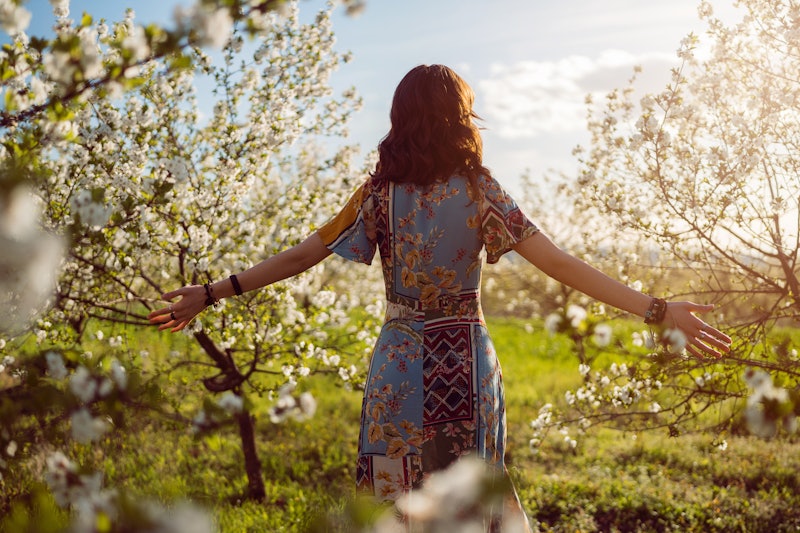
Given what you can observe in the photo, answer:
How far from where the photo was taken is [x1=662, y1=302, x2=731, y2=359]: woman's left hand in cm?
230

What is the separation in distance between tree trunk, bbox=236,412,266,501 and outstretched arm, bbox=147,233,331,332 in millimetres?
2418

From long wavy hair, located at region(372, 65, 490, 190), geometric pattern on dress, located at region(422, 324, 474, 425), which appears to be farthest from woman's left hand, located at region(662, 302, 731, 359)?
long wavy hair, located at region(372, 65, 490, 190)

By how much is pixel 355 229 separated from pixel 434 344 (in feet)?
1.71

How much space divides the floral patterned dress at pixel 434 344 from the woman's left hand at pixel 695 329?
21.7 inches

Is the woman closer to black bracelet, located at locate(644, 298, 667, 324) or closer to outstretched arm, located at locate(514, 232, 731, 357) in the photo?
outstretched arm, located at locate(514, 232, 731, 357)

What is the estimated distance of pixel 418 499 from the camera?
129cm

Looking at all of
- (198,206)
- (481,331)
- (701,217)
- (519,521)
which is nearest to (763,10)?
(701,217)

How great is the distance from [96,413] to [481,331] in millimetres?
1344

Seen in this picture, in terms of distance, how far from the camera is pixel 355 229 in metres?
2.61

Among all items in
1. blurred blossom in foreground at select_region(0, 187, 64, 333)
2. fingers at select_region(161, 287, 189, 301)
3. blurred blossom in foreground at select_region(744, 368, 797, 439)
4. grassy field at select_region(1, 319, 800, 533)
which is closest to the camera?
blurred blossom in foreground at select_region(0, 187, 64, 333)

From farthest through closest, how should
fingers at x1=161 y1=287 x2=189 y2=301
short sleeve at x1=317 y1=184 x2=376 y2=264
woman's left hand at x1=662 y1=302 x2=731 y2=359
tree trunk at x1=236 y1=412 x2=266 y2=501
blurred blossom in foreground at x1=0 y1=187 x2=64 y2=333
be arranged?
tree trunk at x1=236 y1=412 x2=266 y2=501 < short sleeve at x1=317 y1=184 x2=376 y2=264 < fingers at x1=161 y1=287 x2=189 y2=301 < woman's left hand at x1=662 y1=302 x2=731 y2=359 < blurred blossom in foreground at x1=0 y1=187 x2=64 y2=333

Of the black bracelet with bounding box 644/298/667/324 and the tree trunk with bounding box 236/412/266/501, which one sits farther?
the tree trunk with bounding box 236/412/266/501

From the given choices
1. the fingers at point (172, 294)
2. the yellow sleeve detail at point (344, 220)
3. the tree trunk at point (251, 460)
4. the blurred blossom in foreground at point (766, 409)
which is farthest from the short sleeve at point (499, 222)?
the tree trunk at point (251, 460)

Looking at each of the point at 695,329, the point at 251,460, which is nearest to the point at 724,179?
the point at 695,329
